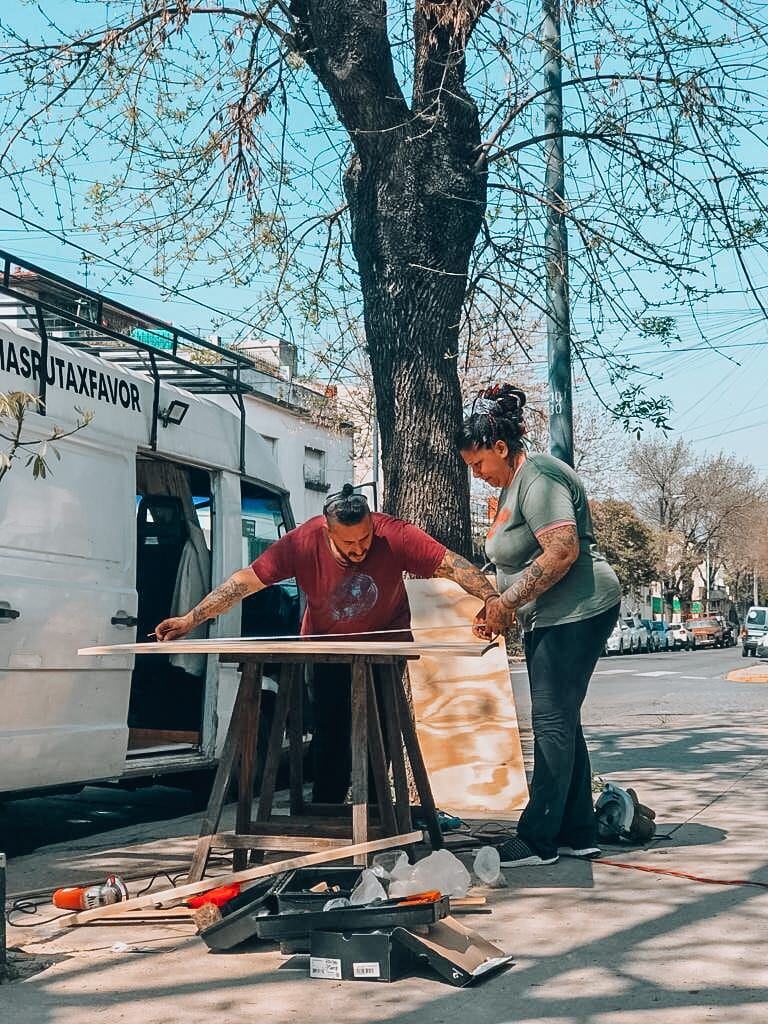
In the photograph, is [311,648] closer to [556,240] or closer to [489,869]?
[489,869]

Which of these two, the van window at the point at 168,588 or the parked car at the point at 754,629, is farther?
the parked car at the point at 754,629

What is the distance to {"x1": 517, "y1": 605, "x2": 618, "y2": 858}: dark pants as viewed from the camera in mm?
5371

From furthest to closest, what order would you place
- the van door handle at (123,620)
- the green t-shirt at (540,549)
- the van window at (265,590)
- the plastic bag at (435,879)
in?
1. the van window at (265,590)
2. the van door handle at (123,620)
3. the green t-shirt at (540,549)
4. the plastic bag at (435,879)

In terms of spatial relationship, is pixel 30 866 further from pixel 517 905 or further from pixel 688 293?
pixel 688 293

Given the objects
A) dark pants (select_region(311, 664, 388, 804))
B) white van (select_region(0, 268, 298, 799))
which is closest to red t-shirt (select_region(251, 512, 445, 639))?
dark pants (select_region(311, 664, 388, 804))

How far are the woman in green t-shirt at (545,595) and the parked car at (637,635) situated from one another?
1781 inches

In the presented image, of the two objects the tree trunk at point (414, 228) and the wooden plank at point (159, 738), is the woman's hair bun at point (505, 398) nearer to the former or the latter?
the tree trunk at point (414, 228)

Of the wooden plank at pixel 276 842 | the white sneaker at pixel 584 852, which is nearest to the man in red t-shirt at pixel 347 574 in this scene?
the wooden plank at pixel 276 842

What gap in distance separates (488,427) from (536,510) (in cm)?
46

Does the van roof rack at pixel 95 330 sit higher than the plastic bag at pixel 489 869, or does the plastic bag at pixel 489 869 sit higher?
the van roof rack at pixel 95 330

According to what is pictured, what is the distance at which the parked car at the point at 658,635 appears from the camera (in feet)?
178

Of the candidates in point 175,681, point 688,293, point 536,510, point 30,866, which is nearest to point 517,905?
point 536,510

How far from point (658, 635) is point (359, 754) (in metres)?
52.7

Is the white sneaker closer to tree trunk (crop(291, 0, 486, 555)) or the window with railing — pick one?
tree trunk (crop(291, 0, 486, 555))
